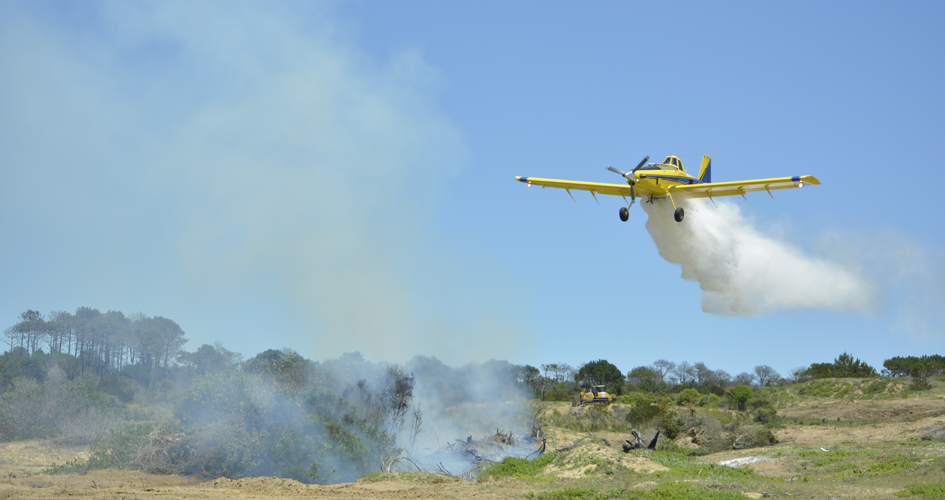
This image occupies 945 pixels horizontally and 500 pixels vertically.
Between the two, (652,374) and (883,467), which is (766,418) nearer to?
(883,467)

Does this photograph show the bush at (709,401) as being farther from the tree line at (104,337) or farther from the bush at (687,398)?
the tree line at (104,337)

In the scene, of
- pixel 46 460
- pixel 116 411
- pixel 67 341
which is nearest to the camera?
pixel 46 460

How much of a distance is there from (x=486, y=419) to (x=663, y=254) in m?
14.3

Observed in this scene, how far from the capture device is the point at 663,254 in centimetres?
3403

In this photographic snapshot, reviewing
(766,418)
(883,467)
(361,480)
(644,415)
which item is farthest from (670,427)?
(361,480)

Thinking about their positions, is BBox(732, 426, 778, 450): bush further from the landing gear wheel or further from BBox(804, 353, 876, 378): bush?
BBox(804, 353, 876, 378): bush

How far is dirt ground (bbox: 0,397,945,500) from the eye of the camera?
76.0ft

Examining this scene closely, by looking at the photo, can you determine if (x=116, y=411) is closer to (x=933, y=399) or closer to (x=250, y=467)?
(x=250, y=467)

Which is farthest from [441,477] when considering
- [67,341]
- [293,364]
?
[67,341]

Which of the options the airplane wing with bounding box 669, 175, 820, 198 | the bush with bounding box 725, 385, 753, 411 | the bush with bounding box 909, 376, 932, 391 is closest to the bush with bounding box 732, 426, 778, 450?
the airplane wing with bounding box 669, 175, 820, 198

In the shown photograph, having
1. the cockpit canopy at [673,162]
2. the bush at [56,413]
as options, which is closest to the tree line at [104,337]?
the bush at [56,413]

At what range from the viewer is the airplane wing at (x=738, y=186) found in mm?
27078

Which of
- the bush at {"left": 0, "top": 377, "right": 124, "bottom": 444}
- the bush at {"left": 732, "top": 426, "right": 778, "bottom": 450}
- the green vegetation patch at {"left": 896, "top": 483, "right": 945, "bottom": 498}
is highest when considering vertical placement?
the bush at {"left": 0, "top": 377, "right": 124, "bottom": 444}

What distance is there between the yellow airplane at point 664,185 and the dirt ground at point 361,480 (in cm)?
1161
